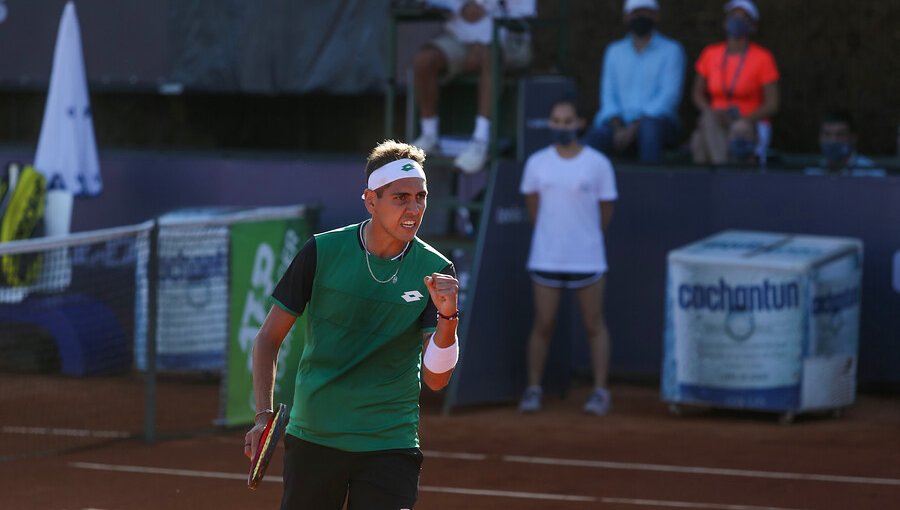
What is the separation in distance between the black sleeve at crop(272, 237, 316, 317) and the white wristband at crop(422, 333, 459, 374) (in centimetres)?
49

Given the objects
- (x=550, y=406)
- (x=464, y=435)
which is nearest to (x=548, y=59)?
(x=550, y=406)

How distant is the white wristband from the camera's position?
5281 millimetres

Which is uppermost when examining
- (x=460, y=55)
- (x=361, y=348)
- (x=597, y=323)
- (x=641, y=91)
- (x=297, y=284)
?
(x=460, y=55)

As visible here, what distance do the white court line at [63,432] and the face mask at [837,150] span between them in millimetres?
6079

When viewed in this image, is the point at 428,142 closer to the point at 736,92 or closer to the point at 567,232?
the point at 567,232

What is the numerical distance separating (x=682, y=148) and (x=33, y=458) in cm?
673

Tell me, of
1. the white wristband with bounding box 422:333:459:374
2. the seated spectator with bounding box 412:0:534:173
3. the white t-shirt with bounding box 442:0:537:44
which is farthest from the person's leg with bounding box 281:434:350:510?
the white t-shirt with bounding box 442:0:537:44

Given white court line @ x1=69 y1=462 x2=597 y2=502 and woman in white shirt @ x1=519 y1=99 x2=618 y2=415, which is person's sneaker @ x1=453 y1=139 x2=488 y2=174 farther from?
white court line @ x1=69 y1=462 x2=597 y2=502

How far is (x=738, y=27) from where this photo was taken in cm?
1325

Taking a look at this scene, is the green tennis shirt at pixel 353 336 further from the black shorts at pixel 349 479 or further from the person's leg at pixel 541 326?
the person's leg at pixel 541 326

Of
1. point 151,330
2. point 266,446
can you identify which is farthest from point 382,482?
point 151,330

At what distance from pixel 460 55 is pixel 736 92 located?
2.59 meters

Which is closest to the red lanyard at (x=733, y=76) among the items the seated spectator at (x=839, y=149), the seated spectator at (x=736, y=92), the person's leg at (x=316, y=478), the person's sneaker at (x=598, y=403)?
the seated spectator at (x=736, y=92)

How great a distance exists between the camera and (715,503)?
8.72 metres
